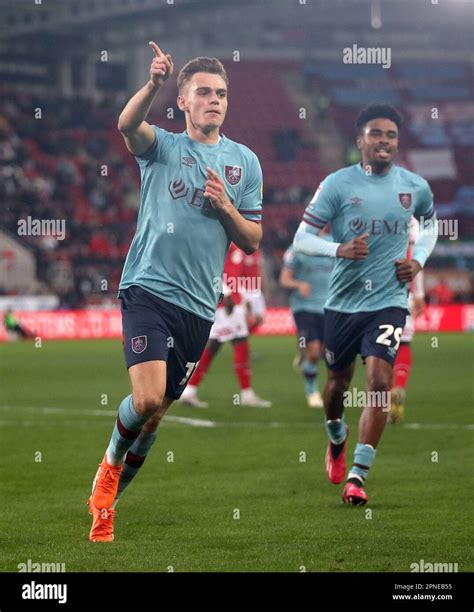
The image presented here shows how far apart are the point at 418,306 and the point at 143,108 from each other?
704cm

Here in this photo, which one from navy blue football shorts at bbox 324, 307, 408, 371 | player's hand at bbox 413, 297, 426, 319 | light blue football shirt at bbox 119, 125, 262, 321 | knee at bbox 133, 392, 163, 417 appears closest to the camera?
knee at bbox 133, 392, 163, 417

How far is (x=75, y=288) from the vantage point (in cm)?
3638

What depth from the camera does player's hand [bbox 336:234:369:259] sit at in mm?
8359

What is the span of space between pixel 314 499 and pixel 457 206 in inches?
1708

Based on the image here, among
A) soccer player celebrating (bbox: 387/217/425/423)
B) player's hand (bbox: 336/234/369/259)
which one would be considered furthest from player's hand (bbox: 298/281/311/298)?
player's hand (bbox: 336/234/369/259)

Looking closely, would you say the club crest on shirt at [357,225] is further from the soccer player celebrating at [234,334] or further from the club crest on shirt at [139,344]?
the soccer player celebrating at [234,334]

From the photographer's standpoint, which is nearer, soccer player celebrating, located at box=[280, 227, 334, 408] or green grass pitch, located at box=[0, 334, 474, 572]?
green grass pitch, located at box=[0, 334, 474, 572]

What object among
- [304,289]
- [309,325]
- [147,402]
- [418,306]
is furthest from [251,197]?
[309,325]

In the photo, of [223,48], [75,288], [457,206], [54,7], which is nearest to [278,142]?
[223,48]

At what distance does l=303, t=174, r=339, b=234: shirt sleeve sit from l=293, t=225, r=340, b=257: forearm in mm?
56

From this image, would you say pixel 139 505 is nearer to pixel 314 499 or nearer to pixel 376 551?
pixel 314 499

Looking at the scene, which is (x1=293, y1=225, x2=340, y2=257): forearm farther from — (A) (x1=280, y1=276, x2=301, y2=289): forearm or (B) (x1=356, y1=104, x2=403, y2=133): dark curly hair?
(A) (x1=280, y1=276, x2=301, y2=289): forearm

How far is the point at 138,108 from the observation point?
21.0 feet

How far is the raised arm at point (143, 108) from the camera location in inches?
246
